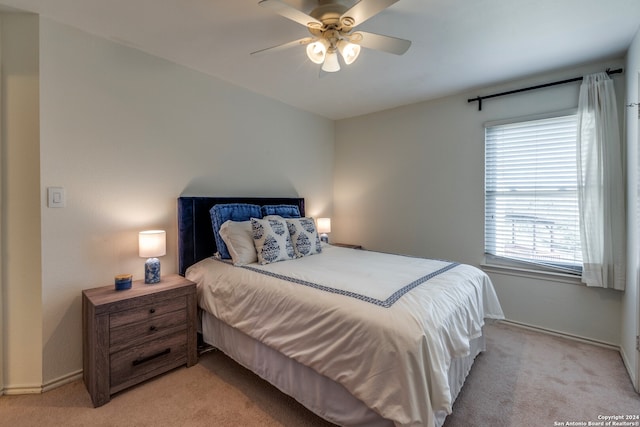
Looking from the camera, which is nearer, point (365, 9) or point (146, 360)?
point (365, 9)

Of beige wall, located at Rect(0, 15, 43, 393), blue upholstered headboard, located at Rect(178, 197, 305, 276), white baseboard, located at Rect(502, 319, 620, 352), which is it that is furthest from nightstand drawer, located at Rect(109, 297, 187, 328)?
white baseboard, located at Rect(502, 319, 620, 352)

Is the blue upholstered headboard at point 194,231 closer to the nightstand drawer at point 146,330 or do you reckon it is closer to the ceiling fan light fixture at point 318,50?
the nightstand drawer at point 146,330

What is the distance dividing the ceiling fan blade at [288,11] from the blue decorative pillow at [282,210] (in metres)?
1.92

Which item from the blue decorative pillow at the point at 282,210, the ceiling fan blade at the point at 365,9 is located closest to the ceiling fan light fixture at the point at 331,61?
the ceiling fan blade at the point at 365,9

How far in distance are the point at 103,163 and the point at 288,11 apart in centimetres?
182

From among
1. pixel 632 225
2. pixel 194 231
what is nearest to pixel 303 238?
pixel 194 231

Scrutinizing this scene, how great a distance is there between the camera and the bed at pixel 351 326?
4.10ft

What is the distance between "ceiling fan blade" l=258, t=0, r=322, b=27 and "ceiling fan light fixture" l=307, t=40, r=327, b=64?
157 millimetres

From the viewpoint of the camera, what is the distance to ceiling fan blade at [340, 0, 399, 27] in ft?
4.59

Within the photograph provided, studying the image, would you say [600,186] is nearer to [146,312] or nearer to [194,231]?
[194,231]

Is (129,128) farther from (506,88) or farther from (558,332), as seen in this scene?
(558,332)

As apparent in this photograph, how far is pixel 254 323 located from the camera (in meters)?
1.90

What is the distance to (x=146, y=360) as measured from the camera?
201cm

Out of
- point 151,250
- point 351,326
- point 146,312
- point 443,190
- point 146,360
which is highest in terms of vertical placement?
point 443,190
